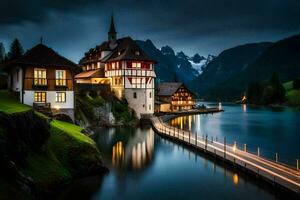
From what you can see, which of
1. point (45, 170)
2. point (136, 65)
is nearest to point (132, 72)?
point (136, 65)

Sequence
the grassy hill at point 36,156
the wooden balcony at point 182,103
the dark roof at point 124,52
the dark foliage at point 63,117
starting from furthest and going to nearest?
the wooden balcony at point 182,103
the dark roof at point 124,52
the dark foliage at point 63,117
the grassy hill at point 36,156

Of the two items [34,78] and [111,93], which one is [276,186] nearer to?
[34,78]

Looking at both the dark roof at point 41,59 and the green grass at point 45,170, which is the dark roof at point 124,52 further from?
the green grass at point 45,170

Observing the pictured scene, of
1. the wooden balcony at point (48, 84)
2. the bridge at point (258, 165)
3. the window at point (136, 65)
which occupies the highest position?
the window at point (136, 65)

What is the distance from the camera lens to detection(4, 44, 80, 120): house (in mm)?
46469

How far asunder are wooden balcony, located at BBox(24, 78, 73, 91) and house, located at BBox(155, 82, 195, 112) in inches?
2540

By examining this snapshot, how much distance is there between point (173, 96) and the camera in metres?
119

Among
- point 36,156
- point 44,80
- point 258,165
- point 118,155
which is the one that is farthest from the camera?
point 44,80

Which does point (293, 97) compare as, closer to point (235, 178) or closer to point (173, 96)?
point (173, 96)

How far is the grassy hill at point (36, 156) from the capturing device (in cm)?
2177

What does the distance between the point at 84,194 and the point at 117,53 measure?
6343cm

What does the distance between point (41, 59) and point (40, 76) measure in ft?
8.56

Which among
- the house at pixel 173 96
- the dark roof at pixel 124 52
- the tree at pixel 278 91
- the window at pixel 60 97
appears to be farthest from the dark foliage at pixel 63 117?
the tree at pixel 278 91

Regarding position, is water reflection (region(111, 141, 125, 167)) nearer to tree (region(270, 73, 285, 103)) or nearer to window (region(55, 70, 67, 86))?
window (region(55, 70, 67, 86))
